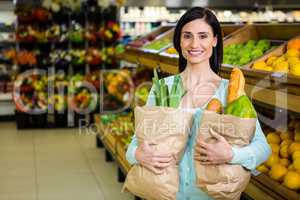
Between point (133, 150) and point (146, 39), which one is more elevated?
point (146, 39)

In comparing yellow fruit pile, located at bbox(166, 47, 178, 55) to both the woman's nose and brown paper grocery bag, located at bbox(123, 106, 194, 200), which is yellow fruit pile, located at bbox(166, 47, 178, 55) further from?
brown paper grocery bag, located at bbox(123, 106, 194, 200)

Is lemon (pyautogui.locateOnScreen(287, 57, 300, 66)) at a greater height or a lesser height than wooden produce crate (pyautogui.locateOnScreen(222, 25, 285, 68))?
lesser

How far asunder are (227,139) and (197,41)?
0.40m

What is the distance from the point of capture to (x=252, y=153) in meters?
1.68

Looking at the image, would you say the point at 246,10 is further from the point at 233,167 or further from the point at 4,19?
the point at 233,167

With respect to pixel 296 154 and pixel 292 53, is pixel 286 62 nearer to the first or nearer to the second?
pixel 292 53

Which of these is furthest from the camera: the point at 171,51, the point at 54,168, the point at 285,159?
the point at 54,168

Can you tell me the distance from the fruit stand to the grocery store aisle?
4.85 ft

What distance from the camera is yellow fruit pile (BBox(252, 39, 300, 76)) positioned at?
2.66 metres

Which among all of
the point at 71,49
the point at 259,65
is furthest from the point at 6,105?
the point at 259,65

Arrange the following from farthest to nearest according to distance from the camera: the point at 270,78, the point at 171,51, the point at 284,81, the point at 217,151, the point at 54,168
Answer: the point at 54,168
the point at 171,51
the point at 270,78
the point at 284,81
the point at 217,151

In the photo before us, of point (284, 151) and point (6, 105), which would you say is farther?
point (6, 105)

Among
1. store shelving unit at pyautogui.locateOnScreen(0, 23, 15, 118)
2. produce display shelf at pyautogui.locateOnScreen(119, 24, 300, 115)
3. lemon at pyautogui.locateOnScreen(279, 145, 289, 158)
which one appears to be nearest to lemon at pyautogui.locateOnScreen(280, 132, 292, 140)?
lemon at pyautogui.locateOnScreen(279, 145, 289, 158)

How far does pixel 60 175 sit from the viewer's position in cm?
521
